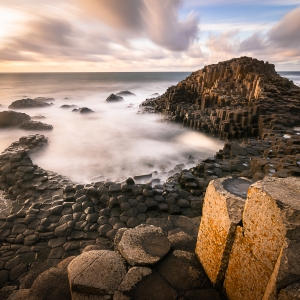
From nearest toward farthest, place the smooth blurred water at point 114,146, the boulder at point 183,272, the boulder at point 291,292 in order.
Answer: the boulder at point 291,292 < the boulder at point 183,272 < the smooth blurred water at point 114,146

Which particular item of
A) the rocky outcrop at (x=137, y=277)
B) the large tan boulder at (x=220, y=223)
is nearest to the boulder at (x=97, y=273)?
the rocky outcrop at (x=137, y=277)

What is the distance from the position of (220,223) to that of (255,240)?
1.27ft

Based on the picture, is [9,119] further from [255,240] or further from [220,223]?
[255,240]

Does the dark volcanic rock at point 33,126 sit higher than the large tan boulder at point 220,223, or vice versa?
the large tan boulder at point 220,223

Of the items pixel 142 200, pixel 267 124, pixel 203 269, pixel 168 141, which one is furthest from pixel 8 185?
pixel 267 124

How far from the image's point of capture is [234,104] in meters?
15.5

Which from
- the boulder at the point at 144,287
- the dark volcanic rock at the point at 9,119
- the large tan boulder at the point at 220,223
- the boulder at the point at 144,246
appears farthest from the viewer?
the dark volcanic rock at the point at 9,119

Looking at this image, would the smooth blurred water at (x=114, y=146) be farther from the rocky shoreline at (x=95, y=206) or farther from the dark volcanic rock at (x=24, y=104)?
the dark volcanic rock at (x=24, y=104)

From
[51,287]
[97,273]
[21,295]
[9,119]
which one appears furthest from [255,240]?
[9,119]

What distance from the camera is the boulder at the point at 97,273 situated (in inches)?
87.1

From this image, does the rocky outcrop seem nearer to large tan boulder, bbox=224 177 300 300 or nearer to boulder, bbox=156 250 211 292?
boulder, bbox=156 250 211 292

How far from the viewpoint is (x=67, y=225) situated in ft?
16.0

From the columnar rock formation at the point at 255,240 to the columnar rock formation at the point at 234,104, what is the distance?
387 inches

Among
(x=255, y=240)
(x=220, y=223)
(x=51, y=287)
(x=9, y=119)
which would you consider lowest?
(x=9, y=119)
